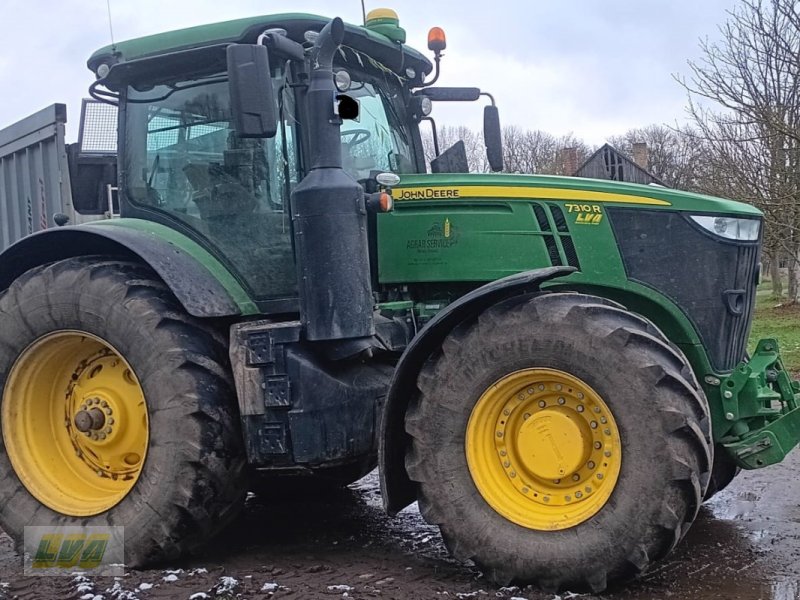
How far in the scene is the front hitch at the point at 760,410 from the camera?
12.6ft

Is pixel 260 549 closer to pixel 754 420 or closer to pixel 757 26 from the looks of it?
pixel 754 420

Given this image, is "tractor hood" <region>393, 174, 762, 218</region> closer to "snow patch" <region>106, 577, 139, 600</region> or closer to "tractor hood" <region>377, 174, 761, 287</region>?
"tractor hood" <region>377, 174, 761, 287</region>

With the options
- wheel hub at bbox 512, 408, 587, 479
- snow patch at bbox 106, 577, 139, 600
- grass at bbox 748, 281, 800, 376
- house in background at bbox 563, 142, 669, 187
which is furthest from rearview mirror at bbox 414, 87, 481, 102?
house in background at bbox 563, 142, 669, 187

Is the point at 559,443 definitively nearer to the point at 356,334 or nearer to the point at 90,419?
the point at 356,334

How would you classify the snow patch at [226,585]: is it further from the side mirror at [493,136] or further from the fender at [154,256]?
the side mirror at [493,136]

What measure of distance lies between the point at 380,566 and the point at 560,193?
1966 millimetres

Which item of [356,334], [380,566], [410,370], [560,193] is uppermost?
[560,193]

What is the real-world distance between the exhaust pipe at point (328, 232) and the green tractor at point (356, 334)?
0.03 ft

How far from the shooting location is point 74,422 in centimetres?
444

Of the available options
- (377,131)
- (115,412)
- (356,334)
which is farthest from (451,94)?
(115,412)

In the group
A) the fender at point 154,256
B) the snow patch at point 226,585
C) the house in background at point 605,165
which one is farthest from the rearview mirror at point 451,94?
the house in background at point 605,165

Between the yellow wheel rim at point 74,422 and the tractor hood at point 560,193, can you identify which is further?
the yellow wheel rim at point 74,422

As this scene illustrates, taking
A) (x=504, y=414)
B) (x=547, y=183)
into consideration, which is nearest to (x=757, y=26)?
(x=547, y=183)

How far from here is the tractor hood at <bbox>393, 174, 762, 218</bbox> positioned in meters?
4.16
